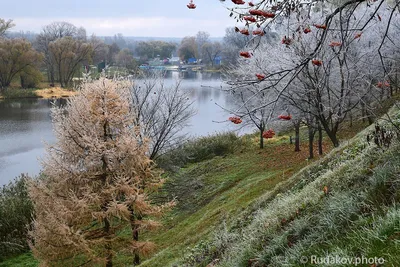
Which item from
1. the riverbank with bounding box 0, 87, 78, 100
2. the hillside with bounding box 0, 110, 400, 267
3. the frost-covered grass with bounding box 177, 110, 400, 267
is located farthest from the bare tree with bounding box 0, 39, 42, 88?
the frost-covered grass with bounding box 177, 110, 400, 267

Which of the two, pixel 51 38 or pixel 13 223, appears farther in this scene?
pixel 51 38

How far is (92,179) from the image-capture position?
10.3m

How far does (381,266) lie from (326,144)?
16.0 m

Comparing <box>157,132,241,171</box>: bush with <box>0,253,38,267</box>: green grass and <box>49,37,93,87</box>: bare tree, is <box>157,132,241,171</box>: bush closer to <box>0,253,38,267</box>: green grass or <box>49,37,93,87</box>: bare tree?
<box>0,253,38,267</box>: green grass

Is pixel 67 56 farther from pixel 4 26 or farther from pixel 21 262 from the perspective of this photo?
pixel 21 262

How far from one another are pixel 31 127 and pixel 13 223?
670 inches

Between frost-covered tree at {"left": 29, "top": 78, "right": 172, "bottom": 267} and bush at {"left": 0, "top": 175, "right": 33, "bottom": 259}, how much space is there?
3890mm

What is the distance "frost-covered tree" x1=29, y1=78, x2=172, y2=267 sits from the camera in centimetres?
952

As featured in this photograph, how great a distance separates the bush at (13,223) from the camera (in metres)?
13.2

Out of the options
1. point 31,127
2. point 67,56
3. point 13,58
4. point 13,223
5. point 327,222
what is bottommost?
point 13,223

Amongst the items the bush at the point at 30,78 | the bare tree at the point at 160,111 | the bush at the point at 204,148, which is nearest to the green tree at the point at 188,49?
the bush at the point at 30,78

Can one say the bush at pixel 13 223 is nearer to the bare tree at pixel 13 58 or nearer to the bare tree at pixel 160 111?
the bare tree at pixel 160 111

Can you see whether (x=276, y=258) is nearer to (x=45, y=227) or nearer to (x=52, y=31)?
(x=45, y=227)

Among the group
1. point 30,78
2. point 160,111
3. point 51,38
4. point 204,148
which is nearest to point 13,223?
point 160,111
